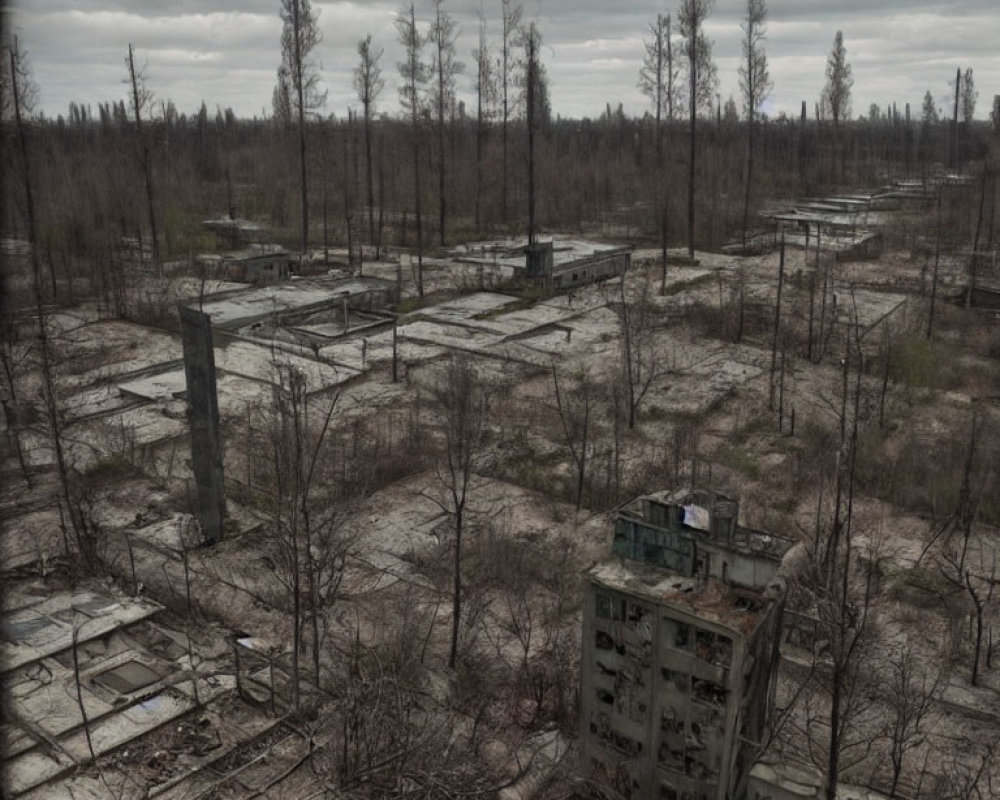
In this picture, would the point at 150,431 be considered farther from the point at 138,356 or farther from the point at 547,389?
the point at 547,389

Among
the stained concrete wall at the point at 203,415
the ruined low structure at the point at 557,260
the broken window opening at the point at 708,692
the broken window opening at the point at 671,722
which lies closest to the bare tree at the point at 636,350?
the ruined low structure at the point at 557,260

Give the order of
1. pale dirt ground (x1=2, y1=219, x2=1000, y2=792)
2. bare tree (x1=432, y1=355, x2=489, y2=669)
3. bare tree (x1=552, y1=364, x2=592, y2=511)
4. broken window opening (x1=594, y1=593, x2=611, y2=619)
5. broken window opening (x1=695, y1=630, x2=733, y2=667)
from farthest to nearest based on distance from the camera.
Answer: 1. bare tree (x1=552, y1=364, x2=592, y2=511)
2. pale dirt ground (x1=2, y1=219, x2=1000, y2=792)
3. bare tree (x1=432, y1=355, x2=489, y2=669)
4. broken window opening (x1=594, y1=593, x2=611, y2=619)
5. broken window opening (x1=695, y1=630, x2=733, y2=667)

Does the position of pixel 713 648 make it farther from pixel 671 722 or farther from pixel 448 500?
pixel 448 500

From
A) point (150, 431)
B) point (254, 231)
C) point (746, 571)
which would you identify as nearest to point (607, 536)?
point (746, 571)

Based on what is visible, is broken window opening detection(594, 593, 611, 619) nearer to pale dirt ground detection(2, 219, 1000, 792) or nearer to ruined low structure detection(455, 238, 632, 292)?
pale dirt ground detection(2, 219, 1000, 792)

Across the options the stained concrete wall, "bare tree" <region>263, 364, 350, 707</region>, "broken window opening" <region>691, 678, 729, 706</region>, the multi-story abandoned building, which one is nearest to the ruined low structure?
"bare tree" <region>263, 364, 350, 707</region>
